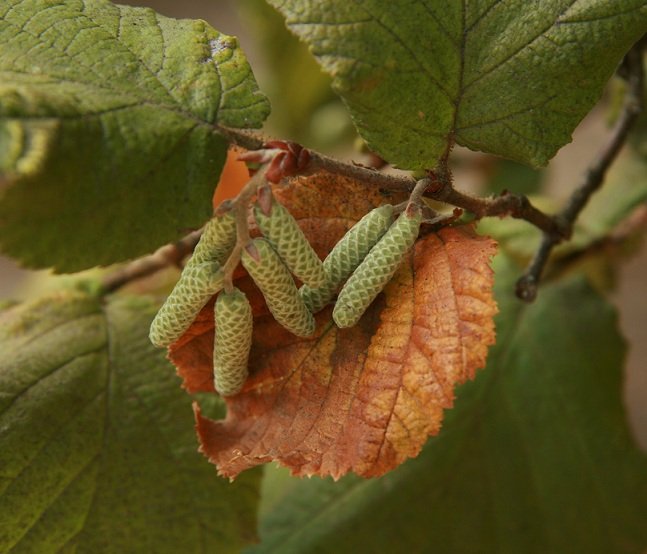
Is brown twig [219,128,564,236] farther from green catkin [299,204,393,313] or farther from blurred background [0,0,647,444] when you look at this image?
blurred background [0,0,647,444]

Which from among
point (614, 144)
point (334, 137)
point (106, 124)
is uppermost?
point (106, 124)

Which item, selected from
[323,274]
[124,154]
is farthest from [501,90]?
[124,154]

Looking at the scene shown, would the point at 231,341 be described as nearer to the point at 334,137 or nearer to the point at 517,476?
the point at 517,476

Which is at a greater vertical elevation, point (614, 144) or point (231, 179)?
point (231, 179)

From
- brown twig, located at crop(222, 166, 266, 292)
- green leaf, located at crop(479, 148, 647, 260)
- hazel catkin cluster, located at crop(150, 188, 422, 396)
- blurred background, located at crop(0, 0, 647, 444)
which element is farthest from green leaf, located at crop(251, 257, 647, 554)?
brown twig, located at crop(222, 166, 266, 292)

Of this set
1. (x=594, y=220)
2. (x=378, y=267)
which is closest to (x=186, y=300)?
(x=378, y=267)

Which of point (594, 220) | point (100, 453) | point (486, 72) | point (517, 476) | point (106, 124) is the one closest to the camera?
point (106, 124)

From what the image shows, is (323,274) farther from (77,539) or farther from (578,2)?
(77,539)
